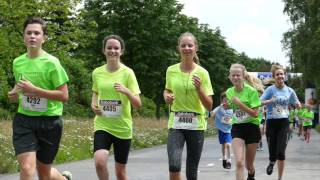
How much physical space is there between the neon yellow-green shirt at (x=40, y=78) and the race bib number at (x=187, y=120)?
1511 millimetres

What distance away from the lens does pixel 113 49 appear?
314 inches

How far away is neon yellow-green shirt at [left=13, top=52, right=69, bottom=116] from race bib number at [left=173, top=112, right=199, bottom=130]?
1511mm

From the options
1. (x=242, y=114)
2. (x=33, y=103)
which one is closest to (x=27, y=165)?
(x=33, y=103)

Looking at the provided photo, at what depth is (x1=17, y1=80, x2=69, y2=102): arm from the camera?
6688 mm

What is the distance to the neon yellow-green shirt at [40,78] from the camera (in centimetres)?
693

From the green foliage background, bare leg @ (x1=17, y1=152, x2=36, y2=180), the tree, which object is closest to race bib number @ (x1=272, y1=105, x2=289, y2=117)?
bare leg @ (x1=17, y1=152, x2=36, y2=180)

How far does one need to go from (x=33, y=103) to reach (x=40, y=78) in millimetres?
259

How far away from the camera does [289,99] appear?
11.6 meters

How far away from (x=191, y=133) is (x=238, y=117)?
246 cm

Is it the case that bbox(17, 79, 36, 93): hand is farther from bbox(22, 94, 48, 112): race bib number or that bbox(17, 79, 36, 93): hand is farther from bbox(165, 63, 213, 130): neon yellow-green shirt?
bbox(165, 63, 213, 130): neon yellow-green shirt

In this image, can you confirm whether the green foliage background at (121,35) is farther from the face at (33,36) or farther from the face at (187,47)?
the face at (33,36)

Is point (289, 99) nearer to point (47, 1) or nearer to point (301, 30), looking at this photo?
point (47, 1)

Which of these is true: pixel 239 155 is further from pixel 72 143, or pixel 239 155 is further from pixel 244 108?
pixel 72 143

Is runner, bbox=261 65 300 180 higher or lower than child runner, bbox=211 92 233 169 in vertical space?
higher
